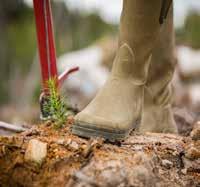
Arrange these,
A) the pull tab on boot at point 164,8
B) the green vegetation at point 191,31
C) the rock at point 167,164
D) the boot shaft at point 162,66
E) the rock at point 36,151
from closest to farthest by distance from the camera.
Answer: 1. the rock at point 36,151
2. the rock at point 167,164
3. the pull tab on boot at point 164,8
4. the boot shaft at point 162,66
5. the green vegetation at point 191,31

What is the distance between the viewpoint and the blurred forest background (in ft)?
36.9

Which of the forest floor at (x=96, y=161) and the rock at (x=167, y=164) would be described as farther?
the rock at (x=167, y=164)

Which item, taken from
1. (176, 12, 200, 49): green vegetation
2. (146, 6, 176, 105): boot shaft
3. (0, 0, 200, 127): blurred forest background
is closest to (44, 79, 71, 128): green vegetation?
(146, 6, 176, 105): boot shaft

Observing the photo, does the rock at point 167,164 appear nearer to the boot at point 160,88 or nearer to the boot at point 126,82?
the boot at point 126,82

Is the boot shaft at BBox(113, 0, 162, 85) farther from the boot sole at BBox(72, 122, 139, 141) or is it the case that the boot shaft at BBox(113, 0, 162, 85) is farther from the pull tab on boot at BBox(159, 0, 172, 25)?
the boot sole at BBox(72, 122, 139, 141)

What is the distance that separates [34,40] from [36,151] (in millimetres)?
13511

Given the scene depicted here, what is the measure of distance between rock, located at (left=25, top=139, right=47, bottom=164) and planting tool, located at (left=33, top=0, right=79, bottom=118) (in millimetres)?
313

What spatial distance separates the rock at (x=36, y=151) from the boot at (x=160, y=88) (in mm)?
604

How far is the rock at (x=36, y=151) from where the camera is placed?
5.65 feet

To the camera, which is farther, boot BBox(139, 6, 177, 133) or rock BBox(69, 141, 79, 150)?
boot BBox(139, 6, 177, 133)

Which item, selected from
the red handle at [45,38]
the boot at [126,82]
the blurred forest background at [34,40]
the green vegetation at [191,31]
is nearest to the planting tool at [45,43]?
the red handle at [45,38]

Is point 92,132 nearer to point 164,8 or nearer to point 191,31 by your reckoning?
point 164,8

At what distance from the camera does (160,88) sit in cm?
238

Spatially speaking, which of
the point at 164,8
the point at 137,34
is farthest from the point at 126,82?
the point at 164,8
